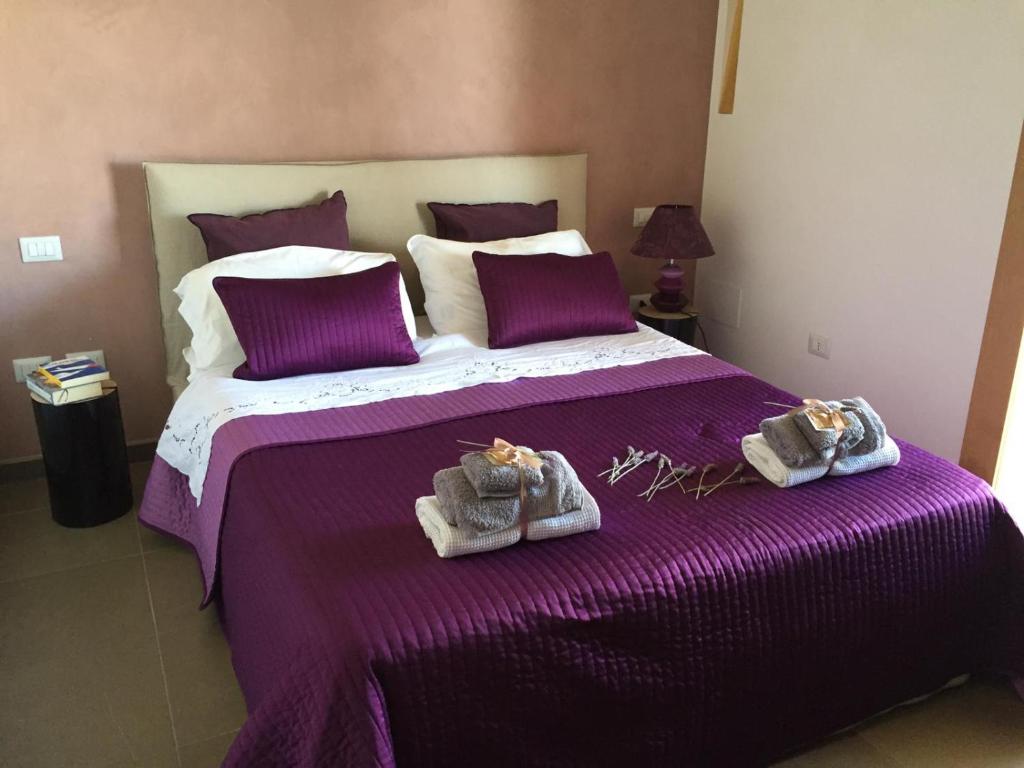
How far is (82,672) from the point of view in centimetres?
221

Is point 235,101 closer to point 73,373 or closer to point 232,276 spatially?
point 232,276

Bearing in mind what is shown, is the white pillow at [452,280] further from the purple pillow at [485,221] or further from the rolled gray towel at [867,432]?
the rolled gray towel at [867,432]

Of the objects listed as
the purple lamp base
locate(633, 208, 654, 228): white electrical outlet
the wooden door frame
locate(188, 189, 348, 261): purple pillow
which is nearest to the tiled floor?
the wooden door frame

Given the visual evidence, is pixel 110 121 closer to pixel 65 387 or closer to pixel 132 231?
pixel 132 231

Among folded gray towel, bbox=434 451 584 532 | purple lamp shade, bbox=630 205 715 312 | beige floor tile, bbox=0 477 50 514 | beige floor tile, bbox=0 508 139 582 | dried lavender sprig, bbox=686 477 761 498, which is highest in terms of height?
purple lamp shade, bbox=630 205 715 312

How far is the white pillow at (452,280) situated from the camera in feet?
10.3

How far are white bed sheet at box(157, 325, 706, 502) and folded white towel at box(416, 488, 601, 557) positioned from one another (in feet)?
2.56

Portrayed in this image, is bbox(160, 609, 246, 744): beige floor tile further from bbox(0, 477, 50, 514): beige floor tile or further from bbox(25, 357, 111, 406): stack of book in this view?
bbox(0, 477, 50, 514): beige floor tile

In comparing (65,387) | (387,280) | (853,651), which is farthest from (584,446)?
(65,387)

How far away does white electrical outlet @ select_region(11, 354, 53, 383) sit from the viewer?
3.05m

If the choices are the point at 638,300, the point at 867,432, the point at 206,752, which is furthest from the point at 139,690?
the point at 638,300

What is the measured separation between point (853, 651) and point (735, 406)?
2.72 feet

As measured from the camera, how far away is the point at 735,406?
2.55 metres

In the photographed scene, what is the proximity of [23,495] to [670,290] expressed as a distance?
2.62 meters
